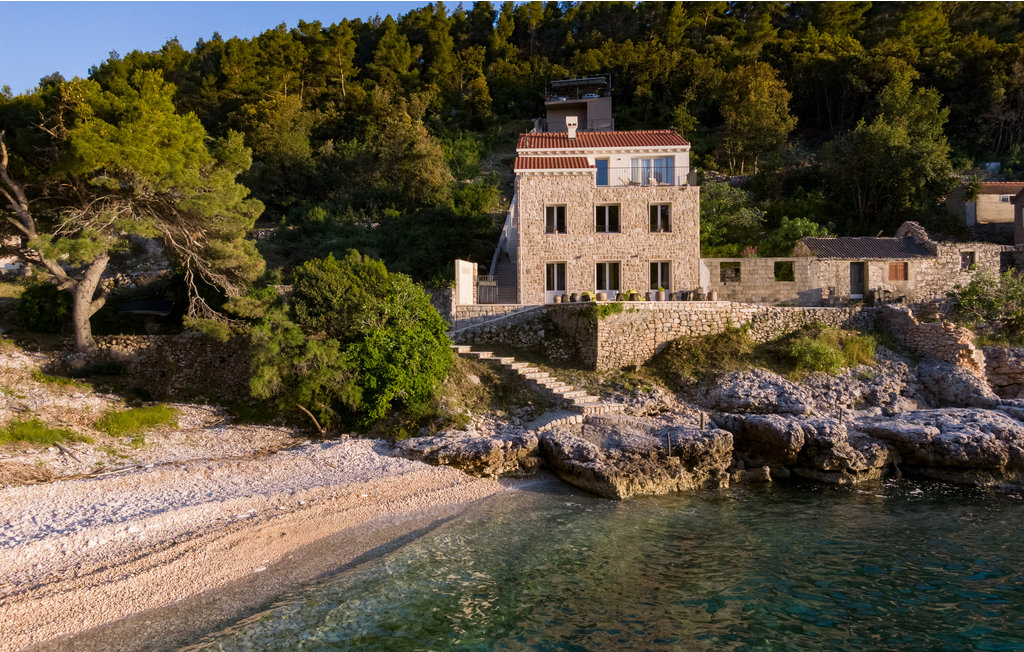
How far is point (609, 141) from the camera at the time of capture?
27.5 metres

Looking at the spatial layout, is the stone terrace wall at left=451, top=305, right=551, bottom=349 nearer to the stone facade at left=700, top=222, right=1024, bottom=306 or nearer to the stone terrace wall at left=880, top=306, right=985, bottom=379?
the stone facade at left=700, top=222, right=1024, bottom=306

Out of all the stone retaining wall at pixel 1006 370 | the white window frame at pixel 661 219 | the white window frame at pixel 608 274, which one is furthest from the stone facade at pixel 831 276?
the stone retaining wall at pixel 1006 370

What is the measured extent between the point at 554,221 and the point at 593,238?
1949 mm

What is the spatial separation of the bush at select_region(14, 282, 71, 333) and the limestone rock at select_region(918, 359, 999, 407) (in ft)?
107

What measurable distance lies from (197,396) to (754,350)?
20312 millimetres

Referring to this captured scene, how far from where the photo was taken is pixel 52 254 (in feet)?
56.2

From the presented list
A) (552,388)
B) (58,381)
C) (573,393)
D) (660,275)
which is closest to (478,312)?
(552,388)

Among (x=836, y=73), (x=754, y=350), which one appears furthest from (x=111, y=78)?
(x=836, y=73)

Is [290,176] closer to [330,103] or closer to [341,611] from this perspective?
[330,103]

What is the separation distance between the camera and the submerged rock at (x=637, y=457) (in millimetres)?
14711

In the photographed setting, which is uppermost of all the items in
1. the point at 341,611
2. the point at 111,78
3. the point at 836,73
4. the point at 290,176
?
the point at 836,73

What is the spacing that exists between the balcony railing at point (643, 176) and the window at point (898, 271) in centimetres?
1061

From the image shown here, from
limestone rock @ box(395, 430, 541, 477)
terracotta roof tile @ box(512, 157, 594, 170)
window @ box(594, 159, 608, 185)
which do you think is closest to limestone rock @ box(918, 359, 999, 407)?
window @ box(594, 159, 608, 185)

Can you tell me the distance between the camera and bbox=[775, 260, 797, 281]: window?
88.0 ft
